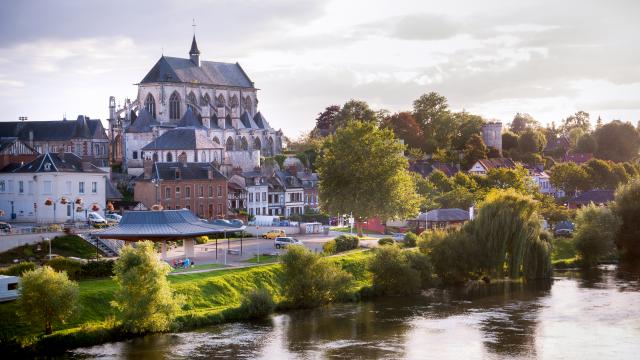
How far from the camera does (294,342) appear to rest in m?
47.7

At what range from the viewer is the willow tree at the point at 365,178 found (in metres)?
81.6

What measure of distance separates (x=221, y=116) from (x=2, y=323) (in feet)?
263

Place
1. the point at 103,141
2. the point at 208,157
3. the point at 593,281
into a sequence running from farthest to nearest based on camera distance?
the point at 103,141 < the point at 208,157 < the point at 593,281

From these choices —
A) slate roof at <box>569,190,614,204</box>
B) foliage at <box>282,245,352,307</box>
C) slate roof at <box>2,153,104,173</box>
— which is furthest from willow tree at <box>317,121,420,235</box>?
slate roof at <box>569,190,614,204</box>

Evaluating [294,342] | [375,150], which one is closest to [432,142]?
[375,150]

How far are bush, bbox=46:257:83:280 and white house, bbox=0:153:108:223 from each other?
822 inches

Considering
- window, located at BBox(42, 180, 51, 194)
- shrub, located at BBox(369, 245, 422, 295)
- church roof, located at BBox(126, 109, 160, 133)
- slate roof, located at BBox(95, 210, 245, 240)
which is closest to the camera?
slate roof, located at BBox(95, 210, 245, 240)

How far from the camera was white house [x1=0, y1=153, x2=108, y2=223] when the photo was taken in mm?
75500

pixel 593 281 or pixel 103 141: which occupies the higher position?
pixel 103 141

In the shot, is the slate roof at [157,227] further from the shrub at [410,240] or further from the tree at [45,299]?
the shrub at [410,240]

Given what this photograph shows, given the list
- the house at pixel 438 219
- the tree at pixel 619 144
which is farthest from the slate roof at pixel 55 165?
the tree at pixel 619 144

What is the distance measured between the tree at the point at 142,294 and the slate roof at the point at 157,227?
33.7 ft

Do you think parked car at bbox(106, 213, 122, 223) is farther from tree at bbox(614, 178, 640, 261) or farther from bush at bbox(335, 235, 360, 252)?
tree at bbox(614, 178, 640, 261)

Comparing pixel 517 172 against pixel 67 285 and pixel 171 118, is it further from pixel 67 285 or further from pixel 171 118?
pixel 67 285
